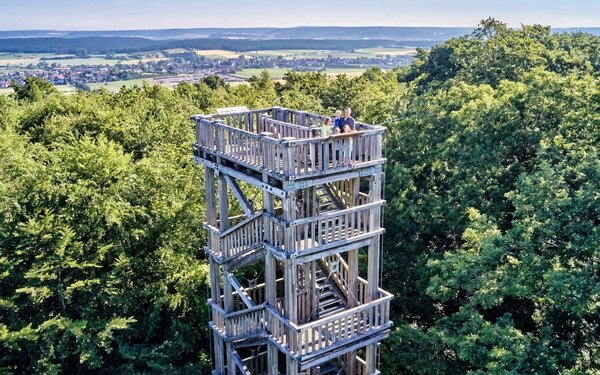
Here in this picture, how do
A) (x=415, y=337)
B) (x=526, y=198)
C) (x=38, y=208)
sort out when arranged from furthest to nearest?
(x=38, y=208)
(x=415, y=337)
(x=526, y=198)

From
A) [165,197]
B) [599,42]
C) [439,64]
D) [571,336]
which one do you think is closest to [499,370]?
[571,336]

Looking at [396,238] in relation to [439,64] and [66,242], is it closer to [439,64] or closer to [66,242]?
[66,242]

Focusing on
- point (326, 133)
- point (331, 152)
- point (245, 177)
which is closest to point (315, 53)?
point (245, 177)

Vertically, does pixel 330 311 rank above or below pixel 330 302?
below

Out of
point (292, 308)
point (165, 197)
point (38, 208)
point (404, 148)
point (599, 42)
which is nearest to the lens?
point (292, 308)

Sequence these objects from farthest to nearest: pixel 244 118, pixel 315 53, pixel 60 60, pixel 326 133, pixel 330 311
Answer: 1. pixel 315 53
2. pixel 60 60
3. pixel 244 118
4. pixel 330 311
5. pixel 326 133

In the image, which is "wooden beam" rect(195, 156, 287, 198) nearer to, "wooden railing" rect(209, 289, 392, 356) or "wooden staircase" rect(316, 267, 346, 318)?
"wooden railing" rect(209, 289, 392, 356)

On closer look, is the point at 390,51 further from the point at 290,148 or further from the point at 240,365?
the point at 290,148
